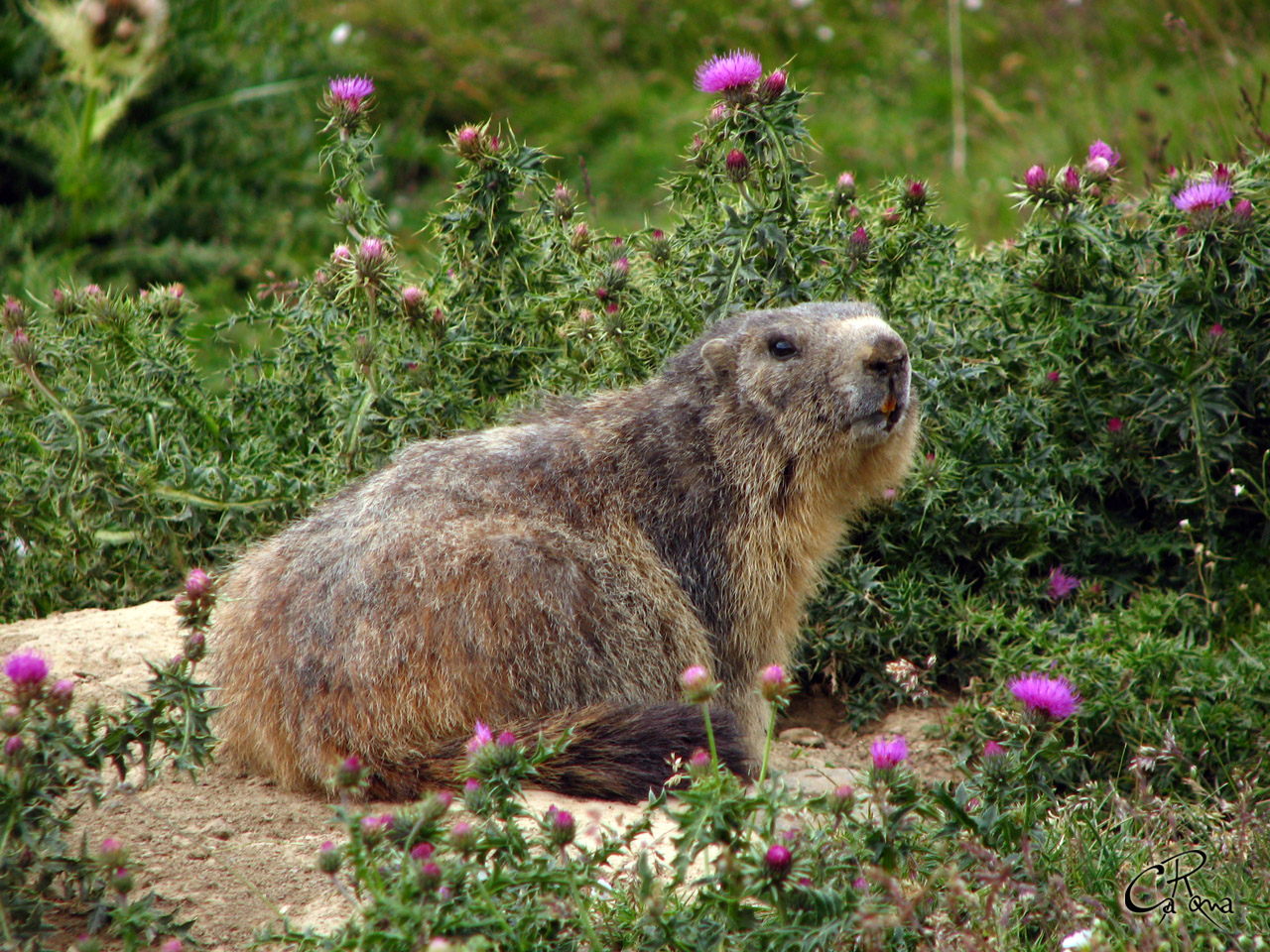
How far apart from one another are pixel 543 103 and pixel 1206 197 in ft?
23.8

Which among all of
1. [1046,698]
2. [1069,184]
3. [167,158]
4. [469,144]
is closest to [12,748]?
[1046,698]

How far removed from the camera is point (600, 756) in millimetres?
3420

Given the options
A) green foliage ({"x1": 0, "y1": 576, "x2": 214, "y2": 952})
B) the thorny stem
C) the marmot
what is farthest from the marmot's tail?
the thorny stem

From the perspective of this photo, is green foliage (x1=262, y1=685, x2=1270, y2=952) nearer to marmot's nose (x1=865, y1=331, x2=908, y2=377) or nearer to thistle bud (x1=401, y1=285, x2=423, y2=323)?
marmot's nose (x1=865, y1=331, x2=908, y2=377)

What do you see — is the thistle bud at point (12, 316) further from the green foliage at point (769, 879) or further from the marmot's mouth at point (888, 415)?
the marmot's mouth at point (888, 415)

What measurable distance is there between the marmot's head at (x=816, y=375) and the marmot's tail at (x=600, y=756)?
102cm

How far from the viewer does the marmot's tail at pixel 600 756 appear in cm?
340

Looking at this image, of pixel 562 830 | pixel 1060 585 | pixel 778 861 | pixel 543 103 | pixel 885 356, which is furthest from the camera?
pixel 543 103

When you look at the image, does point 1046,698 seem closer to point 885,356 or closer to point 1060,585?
point 885,356

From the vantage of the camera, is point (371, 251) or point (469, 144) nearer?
point (371, 251)

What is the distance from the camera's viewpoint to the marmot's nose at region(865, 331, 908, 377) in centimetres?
385

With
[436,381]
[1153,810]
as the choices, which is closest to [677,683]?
[1153,810]

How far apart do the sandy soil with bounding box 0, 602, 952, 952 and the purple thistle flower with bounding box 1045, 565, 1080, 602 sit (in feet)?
2.15

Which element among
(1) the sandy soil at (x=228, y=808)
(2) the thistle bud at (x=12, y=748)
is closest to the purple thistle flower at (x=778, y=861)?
(1) the sandy soil at (x=228, y=808)
